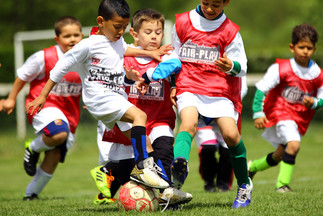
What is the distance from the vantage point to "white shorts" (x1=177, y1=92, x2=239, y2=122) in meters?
5.04

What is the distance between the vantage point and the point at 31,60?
7195 millimetres

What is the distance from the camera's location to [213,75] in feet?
17.0

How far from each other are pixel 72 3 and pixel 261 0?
56.2 feet

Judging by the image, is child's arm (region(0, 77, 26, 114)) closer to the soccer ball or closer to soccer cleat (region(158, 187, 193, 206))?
the soccer ball

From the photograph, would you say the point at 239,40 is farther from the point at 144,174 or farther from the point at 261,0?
the point at 261,0

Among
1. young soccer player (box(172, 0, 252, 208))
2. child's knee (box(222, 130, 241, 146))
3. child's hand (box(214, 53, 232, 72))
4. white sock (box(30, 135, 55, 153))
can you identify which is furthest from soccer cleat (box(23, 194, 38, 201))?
child's hand (box(214, 53, 232, 72))

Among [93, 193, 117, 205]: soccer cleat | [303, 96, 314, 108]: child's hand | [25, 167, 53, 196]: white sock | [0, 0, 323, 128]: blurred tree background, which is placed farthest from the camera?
[0, 0, 323, 128]: blurred tree background

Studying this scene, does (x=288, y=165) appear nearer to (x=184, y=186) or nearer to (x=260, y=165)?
(x=260, y=165)

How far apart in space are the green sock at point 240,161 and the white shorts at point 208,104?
0.29 metres

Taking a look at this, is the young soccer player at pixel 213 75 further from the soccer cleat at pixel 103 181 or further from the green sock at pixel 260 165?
the green sock at pixel 260 165

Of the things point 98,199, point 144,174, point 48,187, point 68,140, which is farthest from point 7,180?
point 144,174

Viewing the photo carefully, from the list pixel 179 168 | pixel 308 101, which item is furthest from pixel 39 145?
pixel 308 101

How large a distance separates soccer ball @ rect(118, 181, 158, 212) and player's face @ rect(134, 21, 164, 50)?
1501mm

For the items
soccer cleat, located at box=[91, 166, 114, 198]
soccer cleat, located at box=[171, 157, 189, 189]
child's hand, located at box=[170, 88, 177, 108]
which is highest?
child's hand, located at box=[170, 88, 177, 108]
